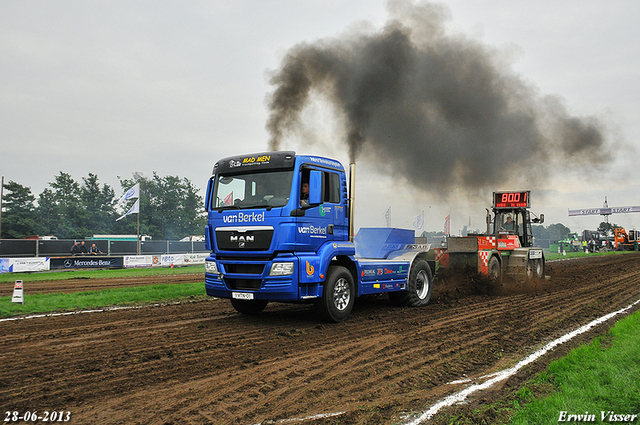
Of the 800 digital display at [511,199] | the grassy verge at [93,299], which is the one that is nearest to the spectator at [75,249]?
the grassy verge at [93,299]

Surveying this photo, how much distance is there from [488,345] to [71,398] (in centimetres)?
556

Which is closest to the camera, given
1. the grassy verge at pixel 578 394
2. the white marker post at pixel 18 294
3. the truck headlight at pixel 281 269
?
the grassy verge at pixel 578 394

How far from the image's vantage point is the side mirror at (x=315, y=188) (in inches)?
313

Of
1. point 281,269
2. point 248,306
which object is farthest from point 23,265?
point 281,269

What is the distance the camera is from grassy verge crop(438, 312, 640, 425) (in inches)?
154

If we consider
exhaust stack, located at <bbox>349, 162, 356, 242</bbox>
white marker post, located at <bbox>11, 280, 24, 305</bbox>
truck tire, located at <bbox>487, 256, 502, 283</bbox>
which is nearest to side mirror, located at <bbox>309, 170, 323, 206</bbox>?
exhaust stack, located at <bbox>349, 162, 356, 242</bbox>

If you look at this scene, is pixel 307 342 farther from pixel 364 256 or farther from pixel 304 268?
pixel 364 256

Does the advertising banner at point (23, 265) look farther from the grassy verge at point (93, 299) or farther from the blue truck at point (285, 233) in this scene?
the blue truck at point (285, 233)

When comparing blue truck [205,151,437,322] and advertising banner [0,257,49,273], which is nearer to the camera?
blue truck [205,151,437,322]

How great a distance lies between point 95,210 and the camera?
7331cm

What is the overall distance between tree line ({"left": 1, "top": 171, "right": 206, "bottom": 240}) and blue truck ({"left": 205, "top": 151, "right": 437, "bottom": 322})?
Result: 57.7 metres

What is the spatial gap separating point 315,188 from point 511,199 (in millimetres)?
12046

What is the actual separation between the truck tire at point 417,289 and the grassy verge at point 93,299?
6140 millimetres

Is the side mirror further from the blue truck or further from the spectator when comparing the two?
the spectator
